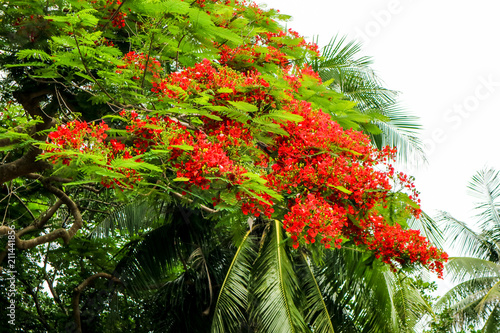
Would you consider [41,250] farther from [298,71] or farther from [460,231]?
[460,231]

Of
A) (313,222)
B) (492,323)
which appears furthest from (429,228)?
(492,323)

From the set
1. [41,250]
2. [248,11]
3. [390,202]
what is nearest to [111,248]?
[41,250]

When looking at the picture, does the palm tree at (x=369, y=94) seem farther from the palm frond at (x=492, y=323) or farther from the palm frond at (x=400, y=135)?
the palm frond at (x=492, y=323)

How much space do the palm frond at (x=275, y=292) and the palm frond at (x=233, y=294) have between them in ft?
0.53

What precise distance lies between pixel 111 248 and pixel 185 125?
649cm

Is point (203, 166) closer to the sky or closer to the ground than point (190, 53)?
closer to the ground

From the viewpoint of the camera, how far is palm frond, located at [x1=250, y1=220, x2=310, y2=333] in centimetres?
664

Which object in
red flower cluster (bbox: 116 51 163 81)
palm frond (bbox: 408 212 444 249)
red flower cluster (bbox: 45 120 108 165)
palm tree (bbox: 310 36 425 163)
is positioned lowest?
red flower cluster (bbox: 45 120 108 165)

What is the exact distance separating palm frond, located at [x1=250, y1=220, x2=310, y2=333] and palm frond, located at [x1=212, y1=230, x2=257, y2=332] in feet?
0.53

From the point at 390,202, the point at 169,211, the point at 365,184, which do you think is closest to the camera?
the point at 365,184

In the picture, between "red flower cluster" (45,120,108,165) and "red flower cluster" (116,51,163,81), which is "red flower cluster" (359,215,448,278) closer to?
"red flower cluster" (116,51,163,81)

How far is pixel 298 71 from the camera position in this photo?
637 cm

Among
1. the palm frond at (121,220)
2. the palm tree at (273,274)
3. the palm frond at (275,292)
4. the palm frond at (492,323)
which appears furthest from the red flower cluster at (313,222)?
the palm frond at (492,323)

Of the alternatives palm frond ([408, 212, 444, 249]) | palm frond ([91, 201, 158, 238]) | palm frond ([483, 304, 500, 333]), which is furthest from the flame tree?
palm frond ([483, 304, 500, 333])
